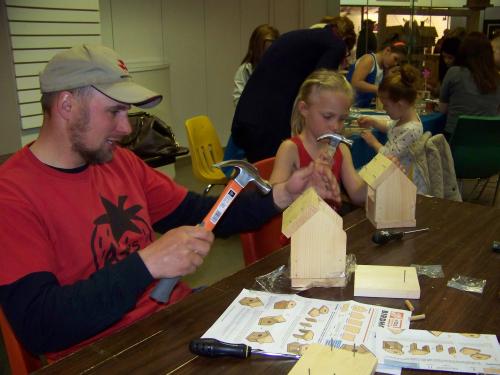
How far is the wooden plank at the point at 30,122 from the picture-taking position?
3938 mm

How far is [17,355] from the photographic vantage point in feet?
4.02

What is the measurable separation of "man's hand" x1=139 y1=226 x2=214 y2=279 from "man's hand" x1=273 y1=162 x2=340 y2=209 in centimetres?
50

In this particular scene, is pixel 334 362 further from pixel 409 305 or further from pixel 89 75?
pixel 89 75

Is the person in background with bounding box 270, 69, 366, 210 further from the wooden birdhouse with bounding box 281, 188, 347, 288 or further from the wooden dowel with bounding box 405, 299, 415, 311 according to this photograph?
the wooden dowel with bounding box 405, 299, 415, 311

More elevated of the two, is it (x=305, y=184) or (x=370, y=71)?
(x=370, y=71)

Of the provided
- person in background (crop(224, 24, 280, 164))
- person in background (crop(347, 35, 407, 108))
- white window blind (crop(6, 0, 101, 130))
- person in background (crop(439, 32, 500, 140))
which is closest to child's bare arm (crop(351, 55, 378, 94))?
person in background (crop(347, 35, 407, 108))

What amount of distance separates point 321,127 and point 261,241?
0.63 meters

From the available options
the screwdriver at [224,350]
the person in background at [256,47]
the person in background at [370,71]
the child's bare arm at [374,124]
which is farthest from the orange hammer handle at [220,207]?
the person in background at [370,71]

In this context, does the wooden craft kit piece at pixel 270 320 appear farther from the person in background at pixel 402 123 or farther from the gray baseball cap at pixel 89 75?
the person in background at pixel 402 123

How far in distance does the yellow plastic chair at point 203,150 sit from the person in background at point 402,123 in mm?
1136

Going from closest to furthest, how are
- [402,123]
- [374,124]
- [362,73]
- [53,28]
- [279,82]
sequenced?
[279,82] → [402,123] → [374,124] → [53,28] → [362,73]

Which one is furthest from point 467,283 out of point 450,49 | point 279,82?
point 450,49

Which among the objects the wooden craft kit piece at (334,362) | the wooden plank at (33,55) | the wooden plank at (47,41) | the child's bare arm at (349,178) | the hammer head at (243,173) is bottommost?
the wooden craft kit piece at (334,362)

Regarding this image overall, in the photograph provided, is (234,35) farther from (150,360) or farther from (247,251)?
(150,360)
